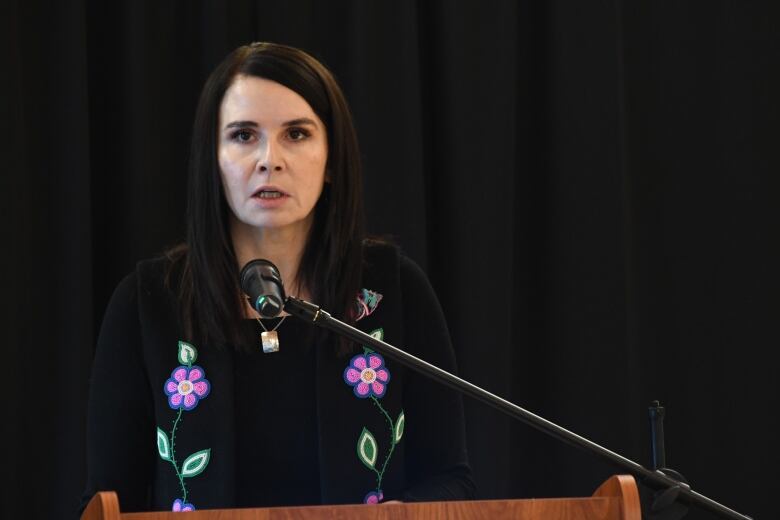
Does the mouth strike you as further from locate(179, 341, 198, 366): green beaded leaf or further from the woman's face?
locate(179, 341, 198, 366): green beaded leaf

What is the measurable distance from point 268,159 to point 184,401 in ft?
1.49

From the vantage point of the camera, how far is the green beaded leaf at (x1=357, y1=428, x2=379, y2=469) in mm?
2148

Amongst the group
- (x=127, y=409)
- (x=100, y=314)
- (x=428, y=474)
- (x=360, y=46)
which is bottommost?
(x=428, y=474)

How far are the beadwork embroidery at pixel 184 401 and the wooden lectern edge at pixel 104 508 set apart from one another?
0.67 m

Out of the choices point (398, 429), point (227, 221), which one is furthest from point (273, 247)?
point (398, 429)

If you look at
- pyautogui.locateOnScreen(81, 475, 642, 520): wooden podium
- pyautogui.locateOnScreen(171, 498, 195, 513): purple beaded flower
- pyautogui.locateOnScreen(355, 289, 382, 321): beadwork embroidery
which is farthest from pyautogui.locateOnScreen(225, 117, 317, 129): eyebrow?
pyautogui.locateOnScreen(81, 475, 642, 520): wooden podium

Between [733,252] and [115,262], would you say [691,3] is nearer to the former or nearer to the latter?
[733,252]

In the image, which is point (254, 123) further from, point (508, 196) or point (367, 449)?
point (508, 196)

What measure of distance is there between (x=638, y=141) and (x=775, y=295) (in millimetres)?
549

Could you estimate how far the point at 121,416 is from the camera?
7.02 feet

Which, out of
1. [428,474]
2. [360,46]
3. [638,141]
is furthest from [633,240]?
[428,474]

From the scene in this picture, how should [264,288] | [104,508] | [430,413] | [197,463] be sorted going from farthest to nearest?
[430,413] < [197,463] < [264,288] < [104,508]

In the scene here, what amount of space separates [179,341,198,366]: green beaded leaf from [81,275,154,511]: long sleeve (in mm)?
80

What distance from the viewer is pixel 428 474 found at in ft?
7.33
